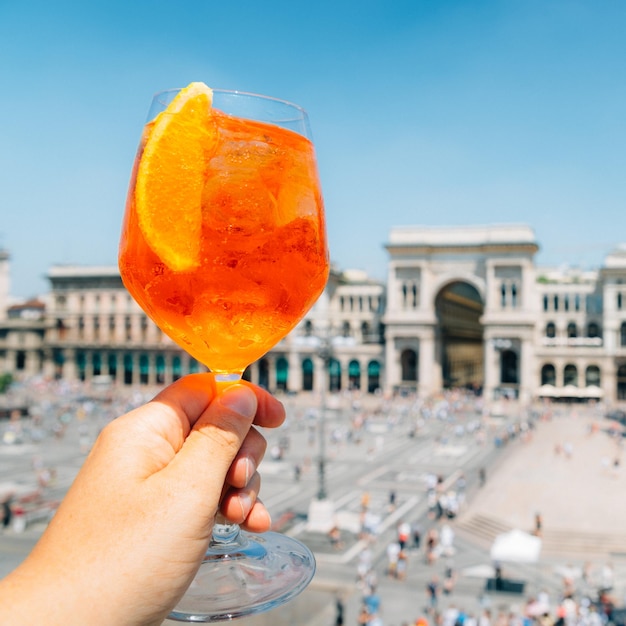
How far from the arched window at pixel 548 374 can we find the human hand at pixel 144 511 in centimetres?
7272

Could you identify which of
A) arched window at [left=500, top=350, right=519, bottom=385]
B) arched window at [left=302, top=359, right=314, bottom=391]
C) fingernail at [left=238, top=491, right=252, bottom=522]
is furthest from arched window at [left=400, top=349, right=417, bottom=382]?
fingernail at [left=238, top=491, right=252, bottom=522]

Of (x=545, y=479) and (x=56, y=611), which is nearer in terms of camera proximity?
(x=56, y=611)

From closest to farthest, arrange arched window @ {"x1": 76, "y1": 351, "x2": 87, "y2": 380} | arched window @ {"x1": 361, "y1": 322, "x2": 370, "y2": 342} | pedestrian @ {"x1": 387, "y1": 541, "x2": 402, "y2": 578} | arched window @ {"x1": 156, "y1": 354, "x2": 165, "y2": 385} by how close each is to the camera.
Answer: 1. pedestrian @ {"x1": 387, "y1": 541, "x2": 402, "y2": 578}
2. arched window @ {"x1": 156, "y1": 354, "x2": 165, "y2": 385}
3. arched window @ {"x1": 361, "y1": 322, "x2": 370, "y2": 342}
4. arched window @ {"x1": 76, "y1": 351, "x2": 87, "y2": 380}

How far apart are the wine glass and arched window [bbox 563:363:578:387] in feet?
235

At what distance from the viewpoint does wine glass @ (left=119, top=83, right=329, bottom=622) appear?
78.8 inches

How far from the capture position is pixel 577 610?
48.9 feet

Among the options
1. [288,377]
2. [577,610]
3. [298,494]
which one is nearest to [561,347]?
[288,377]

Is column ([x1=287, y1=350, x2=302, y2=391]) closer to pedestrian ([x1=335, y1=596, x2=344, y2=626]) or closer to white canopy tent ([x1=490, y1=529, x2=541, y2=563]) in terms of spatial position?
white canopy tent ([x1=490, y1=529, x2=541, y2=563])

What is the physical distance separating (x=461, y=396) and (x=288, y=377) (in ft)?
62.5

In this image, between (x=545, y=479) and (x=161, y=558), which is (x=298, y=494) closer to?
(x=545, y=479)

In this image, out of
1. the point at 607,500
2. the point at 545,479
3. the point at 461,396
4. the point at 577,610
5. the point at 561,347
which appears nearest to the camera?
the point at 577,610

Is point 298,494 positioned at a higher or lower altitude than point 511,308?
lower

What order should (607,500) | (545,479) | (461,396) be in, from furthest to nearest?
(461,396)
(545,479)
(607,500)

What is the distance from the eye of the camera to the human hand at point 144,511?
1.58 m
